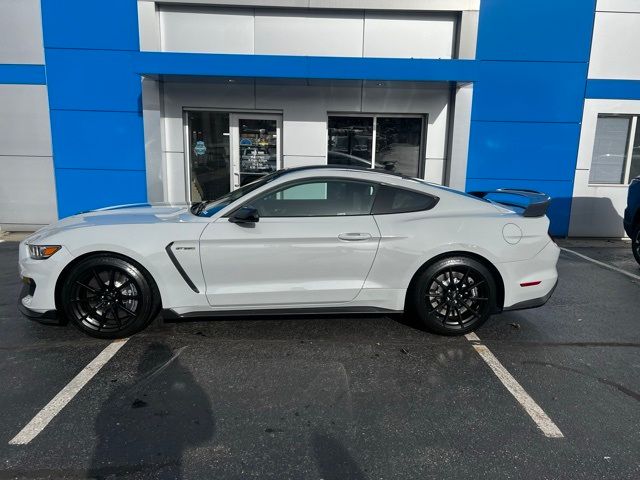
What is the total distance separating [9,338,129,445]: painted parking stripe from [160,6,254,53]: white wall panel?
653 centimetres

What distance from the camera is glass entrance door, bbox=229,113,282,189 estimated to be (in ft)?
29.7

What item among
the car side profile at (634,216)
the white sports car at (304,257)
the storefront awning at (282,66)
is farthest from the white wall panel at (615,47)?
the white sports car at (304,257)

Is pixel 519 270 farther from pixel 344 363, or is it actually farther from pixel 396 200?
pixel 344 363

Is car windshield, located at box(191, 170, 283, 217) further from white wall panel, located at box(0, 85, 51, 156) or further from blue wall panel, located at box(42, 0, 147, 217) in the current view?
white wall panel, located at box(0, 85, 51, 156)

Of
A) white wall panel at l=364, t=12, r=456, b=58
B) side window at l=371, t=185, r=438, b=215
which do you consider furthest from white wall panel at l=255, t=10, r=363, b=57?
side window at l=371, t=185, r=438, b=215

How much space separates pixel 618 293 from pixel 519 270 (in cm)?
257

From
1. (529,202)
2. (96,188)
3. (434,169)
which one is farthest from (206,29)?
(529,202)

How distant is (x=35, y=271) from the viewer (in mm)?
3828

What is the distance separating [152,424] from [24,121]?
8.27 m

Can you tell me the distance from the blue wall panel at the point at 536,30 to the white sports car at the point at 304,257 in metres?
5.59

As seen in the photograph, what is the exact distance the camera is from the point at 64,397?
3.13 m

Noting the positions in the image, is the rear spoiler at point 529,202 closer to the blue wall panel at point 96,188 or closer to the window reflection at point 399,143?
the window reflection at point 399,143

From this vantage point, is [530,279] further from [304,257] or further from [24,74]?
[24,74]

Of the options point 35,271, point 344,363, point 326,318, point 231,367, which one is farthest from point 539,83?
point 35,271
